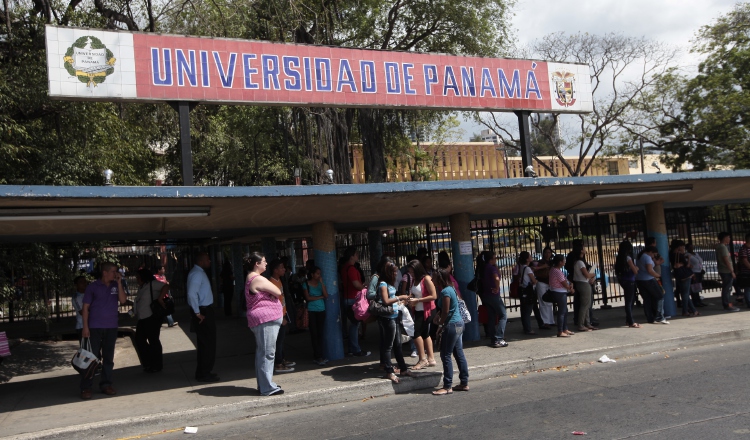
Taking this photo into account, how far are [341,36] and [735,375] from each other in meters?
18.4

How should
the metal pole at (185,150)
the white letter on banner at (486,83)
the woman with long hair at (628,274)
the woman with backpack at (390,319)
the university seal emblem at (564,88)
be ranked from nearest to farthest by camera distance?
the woman with backpack at (390,319) < the metal pole at (185,150) < the woman with long hair at (628,274) < the white letter on banner at (486,83) < the university seal emblem at (564,88)

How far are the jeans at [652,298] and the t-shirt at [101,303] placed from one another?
9173mm

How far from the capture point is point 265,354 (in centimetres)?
802

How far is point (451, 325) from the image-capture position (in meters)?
7.83

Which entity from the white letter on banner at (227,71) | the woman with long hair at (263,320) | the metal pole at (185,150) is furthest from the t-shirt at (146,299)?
the white letter on banner at (227,71)

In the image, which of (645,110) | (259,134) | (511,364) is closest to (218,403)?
(511,364)

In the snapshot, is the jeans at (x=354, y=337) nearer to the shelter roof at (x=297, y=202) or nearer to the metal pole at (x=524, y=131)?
the shelter roof at (x=297, y=202)

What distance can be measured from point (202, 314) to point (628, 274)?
7728mm

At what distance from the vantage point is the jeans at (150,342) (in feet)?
33.7

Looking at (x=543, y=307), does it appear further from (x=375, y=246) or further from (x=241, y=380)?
(x=241, y=380)

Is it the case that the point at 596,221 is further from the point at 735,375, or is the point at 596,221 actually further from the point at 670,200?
the point at 735,375

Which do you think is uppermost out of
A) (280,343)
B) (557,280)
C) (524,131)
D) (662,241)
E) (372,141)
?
(372,141)

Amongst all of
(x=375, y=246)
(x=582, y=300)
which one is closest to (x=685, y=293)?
(x=582, y=300)

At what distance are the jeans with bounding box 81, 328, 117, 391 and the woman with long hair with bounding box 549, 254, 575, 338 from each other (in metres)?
7.10
